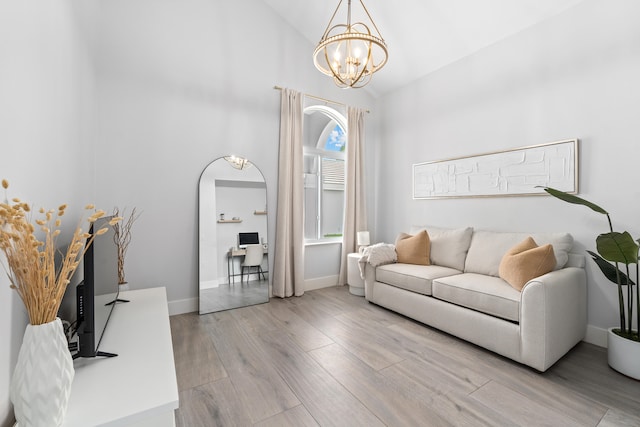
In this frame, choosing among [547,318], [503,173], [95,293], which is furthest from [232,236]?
[503,173]

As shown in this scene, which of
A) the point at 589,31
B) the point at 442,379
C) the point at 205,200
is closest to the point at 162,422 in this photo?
the point at 442,379

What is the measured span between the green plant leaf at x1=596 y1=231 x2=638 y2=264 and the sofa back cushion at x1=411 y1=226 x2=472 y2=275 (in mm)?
1243

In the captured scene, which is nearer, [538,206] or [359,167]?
[538,206]

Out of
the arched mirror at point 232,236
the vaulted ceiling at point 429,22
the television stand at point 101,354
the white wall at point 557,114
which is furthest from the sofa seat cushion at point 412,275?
the vaulted ceiling at point 429,22

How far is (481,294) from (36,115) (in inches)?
117

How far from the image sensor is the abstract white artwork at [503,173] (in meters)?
2.62

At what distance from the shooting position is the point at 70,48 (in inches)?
69.5

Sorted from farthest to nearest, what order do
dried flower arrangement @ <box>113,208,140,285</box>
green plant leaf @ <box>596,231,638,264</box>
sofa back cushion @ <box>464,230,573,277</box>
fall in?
dried flower arrangement @ <box>113,208,140,285</box>, sofa back cushion @ <box>464,230,573,277</box>, green plant leaf @ <box>596,231,638,264</box>

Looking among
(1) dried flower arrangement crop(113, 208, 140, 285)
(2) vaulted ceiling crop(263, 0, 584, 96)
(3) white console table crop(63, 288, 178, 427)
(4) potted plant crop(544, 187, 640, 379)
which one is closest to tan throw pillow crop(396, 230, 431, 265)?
(4) potted plant crop(544, 187, 640, 379)

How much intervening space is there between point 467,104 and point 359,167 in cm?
161

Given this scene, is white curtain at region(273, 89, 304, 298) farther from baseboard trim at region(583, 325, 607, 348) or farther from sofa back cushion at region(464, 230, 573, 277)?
baseboard trim at region(583, 325, 607, 348)

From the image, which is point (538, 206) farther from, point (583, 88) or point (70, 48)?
point (70, 48)

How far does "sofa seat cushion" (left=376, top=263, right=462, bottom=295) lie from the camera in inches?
110

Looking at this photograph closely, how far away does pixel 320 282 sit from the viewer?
4.08 meters
